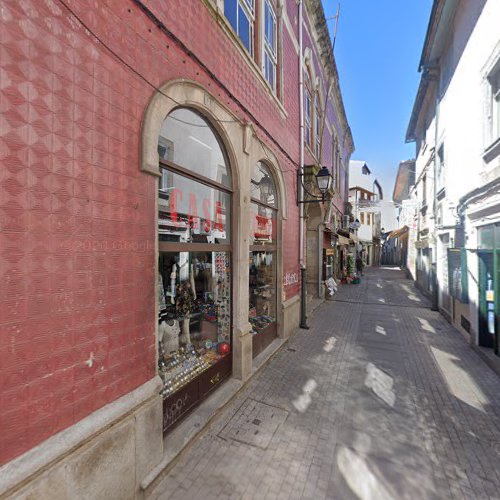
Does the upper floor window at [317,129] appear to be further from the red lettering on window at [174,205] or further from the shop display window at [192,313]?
the red lettering on window at [174,205]

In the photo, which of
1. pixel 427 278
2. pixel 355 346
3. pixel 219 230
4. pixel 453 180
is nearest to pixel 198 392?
pixel 219 230

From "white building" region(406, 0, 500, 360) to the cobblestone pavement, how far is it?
1.69 m

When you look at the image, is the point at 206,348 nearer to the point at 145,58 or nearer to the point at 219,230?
the point at 219,230

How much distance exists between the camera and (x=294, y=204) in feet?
24.6

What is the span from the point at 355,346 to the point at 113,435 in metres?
5.48

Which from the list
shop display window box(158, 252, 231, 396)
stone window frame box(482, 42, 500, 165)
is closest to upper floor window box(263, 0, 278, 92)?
stone window frame box(482, 42, 500, 165)

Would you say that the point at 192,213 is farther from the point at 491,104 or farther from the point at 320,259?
the point at 320,259

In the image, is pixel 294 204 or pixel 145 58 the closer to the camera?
pixel 145 58

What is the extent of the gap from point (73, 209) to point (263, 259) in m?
4.47

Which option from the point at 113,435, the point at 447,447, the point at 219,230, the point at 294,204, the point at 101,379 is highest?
the point at 294,204

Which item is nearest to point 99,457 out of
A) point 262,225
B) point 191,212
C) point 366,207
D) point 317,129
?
point 191,212

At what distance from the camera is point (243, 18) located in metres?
5.01

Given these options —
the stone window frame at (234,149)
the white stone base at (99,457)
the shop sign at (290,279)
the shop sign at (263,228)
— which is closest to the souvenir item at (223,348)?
the stone window frame at (234,149)

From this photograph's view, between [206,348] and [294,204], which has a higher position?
[294,204]
